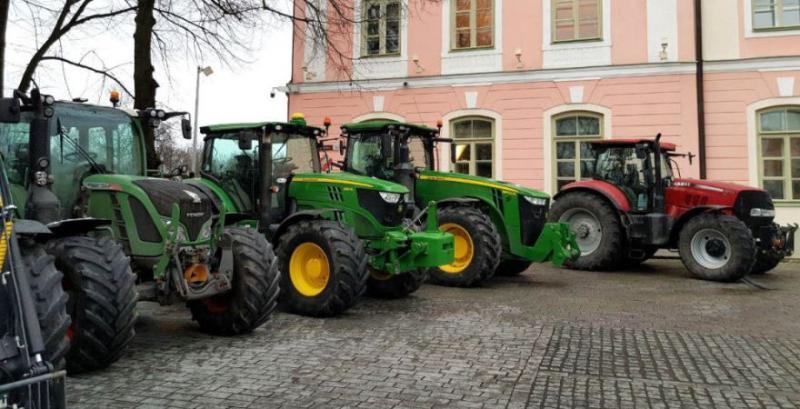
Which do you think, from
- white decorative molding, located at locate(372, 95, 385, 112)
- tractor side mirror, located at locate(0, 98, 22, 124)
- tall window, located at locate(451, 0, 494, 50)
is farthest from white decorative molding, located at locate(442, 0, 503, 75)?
tractor side mirror, located at locate(0, 98, 22, 124)

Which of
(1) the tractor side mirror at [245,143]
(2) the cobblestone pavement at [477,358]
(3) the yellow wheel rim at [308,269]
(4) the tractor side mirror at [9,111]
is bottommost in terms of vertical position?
(2) the cobblestone pavement at [477,358]

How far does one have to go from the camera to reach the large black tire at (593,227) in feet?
38.0

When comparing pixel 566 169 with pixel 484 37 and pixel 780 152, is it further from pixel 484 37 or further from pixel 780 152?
pixel 780 152

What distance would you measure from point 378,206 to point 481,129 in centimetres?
917

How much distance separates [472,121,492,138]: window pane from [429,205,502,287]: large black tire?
22.3 ft

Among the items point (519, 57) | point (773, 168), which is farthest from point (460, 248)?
point (773, 168)

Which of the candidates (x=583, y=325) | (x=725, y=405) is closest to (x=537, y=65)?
(x=583, y=325)

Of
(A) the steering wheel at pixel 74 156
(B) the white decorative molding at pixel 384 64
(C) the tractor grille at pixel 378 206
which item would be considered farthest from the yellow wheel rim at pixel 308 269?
(B) the white decorative molding at pixel 384 64

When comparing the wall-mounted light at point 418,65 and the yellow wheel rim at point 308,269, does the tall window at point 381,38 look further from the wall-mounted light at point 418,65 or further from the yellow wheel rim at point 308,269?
the yellow wheel rim at point 308,269

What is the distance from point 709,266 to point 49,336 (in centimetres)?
988

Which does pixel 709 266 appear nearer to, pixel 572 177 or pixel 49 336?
pixel 572 177

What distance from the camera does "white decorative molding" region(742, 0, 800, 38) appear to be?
14438 mm

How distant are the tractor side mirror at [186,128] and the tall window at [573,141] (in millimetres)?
10686

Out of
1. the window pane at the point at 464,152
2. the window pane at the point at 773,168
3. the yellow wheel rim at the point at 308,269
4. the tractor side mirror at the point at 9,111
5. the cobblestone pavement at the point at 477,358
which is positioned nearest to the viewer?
the tractor side mirror at the point at 9,111
